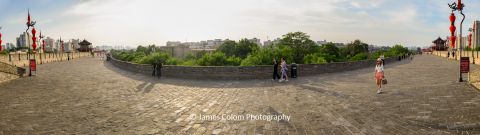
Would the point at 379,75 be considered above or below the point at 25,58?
Answer: below

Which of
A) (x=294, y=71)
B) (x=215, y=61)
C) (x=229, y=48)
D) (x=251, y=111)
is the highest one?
(x=229, y=48)

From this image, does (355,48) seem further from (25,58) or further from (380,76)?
(380,76)

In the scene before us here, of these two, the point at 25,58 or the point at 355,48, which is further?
the point at 355,48

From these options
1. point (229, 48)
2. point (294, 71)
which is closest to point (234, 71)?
point (294, 71)

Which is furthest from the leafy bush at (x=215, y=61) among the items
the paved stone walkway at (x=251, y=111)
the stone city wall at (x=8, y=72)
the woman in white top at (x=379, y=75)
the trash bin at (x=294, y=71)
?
the woman in white top at (x=379, y=75)

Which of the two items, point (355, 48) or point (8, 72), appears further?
point (355, 48)

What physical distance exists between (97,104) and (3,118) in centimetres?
236

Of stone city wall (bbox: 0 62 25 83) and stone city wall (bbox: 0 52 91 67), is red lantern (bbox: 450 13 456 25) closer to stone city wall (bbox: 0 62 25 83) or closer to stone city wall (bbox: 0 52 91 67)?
stone city wall (bbox: 0 62 25 83)

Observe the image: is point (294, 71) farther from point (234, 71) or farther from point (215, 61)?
point (215, 61)

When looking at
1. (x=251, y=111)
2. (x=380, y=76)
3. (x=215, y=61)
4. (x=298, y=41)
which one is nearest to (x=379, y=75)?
(x=380, y=76)

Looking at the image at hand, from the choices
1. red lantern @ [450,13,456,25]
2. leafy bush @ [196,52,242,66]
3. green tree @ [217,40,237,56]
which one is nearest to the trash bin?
red lantern @ [450,13,456,25]

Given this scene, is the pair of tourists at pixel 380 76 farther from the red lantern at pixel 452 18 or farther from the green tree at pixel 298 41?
the green tree at pixel 298 41

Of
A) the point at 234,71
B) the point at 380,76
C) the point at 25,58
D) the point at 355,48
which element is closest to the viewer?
the point at 380,76

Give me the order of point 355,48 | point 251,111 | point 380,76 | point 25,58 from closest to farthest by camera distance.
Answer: point 251,111 < point 380,76 < point 25,58 < point 355,48
